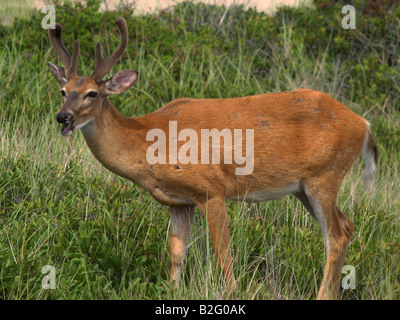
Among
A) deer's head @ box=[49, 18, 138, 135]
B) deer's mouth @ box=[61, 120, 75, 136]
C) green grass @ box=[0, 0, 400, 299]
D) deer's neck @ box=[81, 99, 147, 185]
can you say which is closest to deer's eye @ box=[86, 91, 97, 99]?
deer's head @ box=[49, 18, 138, 135]

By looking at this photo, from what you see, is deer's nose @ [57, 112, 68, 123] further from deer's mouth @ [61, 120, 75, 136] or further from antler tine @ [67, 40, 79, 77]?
antler tine @ [67, 40, 79, 77]

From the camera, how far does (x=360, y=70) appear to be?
10094 mm

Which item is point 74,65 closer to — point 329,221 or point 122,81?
point 122,81

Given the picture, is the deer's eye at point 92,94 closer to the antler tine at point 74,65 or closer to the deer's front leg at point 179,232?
the antler tine at point 74,65

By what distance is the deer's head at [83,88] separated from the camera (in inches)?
191

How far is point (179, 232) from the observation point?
5.55m

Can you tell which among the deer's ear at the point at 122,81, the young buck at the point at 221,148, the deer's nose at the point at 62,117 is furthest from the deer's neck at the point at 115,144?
the deer's nose at the point at 62,117

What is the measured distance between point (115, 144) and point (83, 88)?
0.45 m

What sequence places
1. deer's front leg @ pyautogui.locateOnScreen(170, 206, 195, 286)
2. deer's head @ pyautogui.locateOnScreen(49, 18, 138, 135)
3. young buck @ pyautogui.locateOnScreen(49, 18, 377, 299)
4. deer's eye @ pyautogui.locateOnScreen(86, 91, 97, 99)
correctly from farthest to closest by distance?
1. deer's front leg @ pyautogui.locateOnScreen(170, 206, 195, 286)
2. young buck @ pyautogui.locateOnScreen(49, 18, 377, 299)
3. deer's eye @ pyautogui.locateOnScreen(86, 91, 97, 99)
4. deer's head @ pyautogui.locateOnScreen(49, 18, 138, 135)

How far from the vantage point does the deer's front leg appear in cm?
551

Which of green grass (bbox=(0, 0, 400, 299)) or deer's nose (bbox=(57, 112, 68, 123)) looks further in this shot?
green grass (bbox=(0, 0, 400, 299))

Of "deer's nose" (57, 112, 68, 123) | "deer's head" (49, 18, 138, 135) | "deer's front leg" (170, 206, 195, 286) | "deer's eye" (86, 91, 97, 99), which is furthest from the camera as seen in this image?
"deer's front leg" (170, 206, 195, 286)

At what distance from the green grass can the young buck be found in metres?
0.21

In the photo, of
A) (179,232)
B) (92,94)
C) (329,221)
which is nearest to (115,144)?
(92,94)
